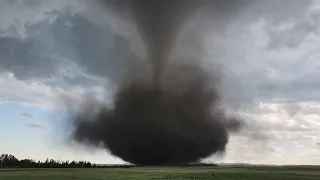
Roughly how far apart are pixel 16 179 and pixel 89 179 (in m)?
16.2

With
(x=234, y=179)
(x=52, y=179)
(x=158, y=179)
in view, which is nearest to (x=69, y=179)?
(x=52, y=179)

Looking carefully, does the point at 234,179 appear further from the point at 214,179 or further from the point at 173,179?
the point at 173,179

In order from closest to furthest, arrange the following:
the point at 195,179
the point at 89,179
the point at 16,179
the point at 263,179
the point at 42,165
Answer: the point at 16,179 < the point at 89,179 < the point at 195,179 < the point at 263,179 < the point at 42,165

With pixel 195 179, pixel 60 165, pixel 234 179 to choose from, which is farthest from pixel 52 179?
pixel 60 165

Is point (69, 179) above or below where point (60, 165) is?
below

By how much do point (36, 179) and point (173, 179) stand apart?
3201cm

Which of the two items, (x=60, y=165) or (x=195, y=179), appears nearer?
(x=195, y=179)

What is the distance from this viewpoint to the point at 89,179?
3565 inches

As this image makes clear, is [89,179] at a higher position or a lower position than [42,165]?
lower

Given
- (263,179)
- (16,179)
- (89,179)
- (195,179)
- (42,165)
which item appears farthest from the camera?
(42,165)

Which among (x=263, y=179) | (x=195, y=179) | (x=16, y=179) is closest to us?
(x=16, y=179)

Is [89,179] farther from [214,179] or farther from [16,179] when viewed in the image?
[214,179]

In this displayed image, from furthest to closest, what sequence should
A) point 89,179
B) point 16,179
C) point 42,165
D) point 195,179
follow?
1. point 42,165
2. point 195,179
3. point 89,179
4. point 16,179

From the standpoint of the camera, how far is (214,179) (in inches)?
3903
